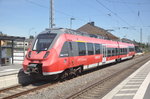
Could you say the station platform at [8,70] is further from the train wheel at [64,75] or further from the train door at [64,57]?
the train door at [64,57]

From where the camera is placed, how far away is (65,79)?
1276 centimetres

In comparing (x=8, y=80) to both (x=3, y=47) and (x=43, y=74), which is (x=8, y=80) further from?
(x=3, y=47)

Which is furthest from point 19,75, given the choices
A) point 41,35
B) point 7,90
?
point 41,35

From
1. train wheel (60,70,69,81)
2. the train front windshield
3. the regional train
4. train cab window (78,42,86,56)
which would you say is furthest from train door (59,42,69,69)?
train cab window (78,42,86,56)

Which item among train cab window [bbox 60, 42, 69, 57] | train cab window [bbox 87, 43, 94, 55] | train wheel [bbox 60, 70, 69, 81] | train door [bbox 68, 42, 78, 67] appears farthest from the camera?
train cab window [bbox 87, 43, 94, 55]

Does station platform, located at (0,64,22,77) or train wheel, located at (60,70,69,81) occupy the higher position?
station platform, located at (0,64,22,77)

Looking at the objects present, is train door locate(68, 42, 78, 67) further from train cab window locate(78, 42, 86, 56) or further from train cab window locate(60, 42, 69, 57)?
train cab window locate(78, 42, 86, 56)

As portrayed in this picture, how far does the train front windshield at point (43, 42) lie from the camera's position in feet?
37.5

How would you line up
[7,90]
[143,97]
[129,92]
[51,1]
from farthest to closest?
[51,1], [7,90], [129,92], [143,97]

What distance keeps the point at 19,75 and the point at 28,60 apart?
3.57ft

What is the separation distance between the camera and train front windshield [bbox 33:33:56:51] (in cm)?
1141

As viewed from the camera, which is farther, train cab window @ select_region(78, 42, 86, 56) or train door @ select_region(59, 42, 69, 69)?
train cab window @ select_region(78, 42, 86, 56)

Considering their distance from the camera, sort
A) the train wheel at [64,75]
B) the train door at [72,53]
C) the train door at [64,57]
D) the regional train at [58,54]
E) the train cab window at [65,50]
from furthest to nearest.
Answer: the train door at [72,53]
the train wheel at [64,75]
the train cab window at [65,50]
the train door at [64,57]
the regional train at [58,54]

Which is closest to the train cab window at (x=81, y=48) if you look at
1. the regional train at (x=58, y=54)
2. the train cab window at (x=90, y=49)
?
the regional train at (x=58, y=54)
